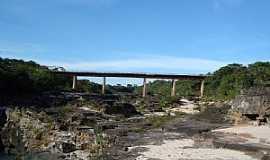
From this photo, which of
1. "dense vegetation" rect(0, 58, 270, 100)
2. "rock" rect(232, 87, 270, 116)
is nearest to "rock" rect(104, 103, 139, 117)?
"dense vegetation" rect(0, 58, 270, 100)

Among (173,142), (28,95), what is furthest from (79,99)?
(173,142)

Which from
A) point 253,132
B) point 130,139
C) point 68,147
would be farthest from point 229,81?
point 68,147

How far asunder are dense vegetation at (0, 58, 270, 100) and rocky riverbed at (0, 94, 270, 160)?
20.7m

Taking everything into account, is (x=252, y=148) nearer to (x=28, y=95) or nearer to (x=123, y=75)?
(x=28, y=95)

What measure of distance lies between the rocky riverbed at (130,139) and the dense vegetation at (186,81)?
67.9 ft

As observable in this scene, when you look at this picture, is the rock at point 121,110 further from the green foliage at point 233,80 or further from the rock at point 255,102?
the rock at point 255,102

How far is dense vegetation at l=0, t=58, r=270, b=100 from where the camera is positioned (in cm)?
7825

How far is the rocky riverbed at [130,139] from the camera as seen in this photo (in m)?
28.1

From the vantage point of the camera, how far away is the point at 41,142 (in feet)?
125

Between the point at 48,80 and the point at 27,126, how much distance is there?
5228 cm

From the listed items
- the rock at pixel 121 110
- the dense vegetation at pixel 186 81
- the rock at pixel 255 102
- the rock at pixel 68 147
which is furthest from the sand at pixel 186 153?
the dense vegetation at pixel 186 81

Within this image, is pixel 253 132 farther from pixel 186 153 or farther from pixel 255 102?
pixel 186 153

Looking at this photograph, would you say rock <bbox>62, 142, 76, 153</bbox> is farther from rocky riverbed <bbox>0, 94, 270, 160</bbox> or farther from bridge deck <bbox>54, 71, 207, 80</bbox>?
bridge deck <bbox>54, 71, 207, 80</bbox>

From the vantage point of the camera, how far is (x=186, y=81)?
12138cm
